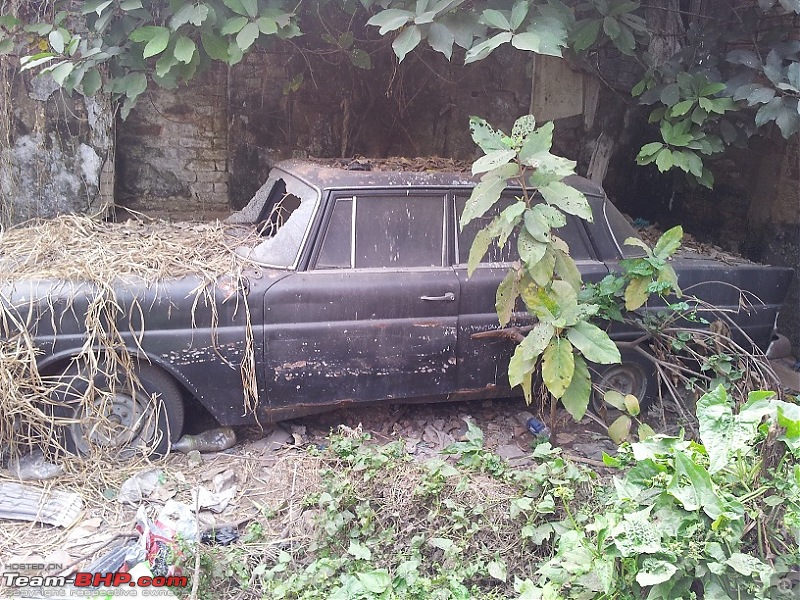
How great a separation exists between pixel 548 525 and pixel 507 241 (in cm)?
175

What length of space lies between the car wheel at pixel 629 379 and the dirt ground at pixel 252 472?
0.96 feet

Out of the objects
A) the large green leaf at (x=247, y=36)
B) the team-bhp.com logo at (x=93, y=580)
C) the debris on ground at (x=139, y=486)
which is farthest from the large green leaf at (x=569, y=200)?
the debris on ground at (x=139, y=486)

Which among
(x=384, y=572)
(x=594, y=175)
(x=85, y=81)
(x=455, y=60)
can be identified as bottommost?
(x=384, y=572)

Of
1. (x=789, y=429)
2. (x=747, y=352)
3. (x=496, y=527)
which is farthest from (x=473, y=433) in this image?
(x=747, y=352)

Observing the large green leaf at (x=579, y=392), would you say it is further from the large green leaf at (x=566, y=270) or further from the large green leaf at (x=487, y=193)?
the large green leaf at (x=487, y=193)

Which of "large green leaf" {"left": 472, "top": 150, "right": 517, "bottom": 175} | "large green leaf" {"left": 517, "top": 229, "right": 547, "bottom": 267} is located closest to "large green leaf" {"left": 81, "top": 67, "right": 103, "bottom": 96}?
"large green leaf" {"left": 472, "top": 150, "right": 517, "bottom": 175}

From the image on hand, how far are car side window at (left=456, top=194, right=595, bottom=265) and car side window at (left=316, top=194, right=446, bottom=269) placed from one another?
0.12 m

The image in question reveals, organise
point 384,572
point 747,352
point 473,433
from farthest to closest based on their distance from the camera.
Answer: point 747,352, point 473,433, point 384,572

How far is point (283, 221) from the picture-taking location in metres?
3.95

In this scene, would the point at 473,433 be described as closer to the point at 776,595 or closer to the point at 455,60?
the point at 776,595

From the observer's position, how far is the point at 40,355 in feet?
10.7

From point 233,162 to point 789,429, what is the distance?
16.6 feet

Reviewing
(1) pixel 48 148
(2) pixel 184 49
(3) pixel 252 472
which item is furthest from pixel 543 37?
(1) pixel 48 148

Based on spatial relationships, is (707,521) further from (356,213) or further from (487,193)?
(356,213)
